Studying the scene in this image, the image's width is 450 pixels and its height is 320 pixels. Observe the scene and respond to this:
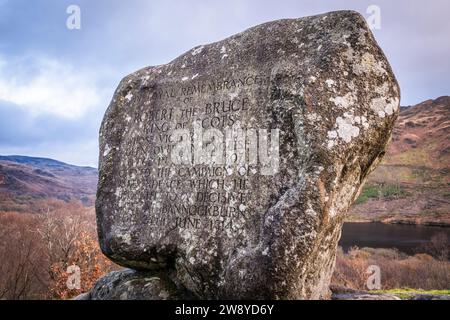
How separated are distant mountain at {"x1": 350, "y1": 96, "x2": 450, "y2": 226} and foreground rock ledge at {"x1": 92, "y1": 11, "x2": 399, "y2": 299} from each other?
238 ft

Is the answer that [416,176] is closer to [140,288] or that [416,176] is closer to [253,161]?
[253,161]

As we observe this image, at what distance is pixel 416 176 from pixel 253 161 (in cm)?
9095

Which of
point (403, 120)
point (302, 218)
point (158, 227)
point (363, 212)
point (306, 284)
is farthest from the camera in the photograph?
point (403, 120)

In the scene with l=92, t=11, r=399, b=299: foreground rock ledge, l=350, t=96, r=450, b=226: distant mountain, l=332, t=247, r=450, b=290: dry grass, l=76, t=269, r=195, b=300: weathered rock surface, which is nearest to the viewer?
l=92, t=11, r=399, b=299: foreground rock ledge

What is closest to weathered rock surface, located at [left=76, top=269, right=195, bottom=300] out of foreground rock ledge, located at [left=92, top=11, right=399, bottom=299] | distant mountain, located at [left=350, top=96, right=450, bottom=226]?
foreground rock ledge, located at [left=92, top=11, right=399, bottom=299]

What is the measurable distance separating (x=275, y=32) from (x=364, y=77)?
56.2 inches

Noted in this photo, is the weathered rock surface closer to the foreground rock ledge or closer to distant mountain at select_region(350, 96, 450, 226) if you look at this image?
the foreground rock ledge

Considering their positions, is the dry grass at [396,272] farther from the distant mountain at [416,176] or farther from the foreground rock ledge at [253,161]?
the foreground rock ledge at [253,161]

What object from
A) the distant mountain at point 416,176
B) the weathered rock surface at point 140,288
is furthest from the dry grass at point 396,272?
the weathered rock surface at point 140,288

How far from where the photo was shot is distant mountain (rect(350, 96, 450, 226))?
76.1 m

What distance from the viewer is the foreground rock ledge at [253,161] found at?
4.12 metres
